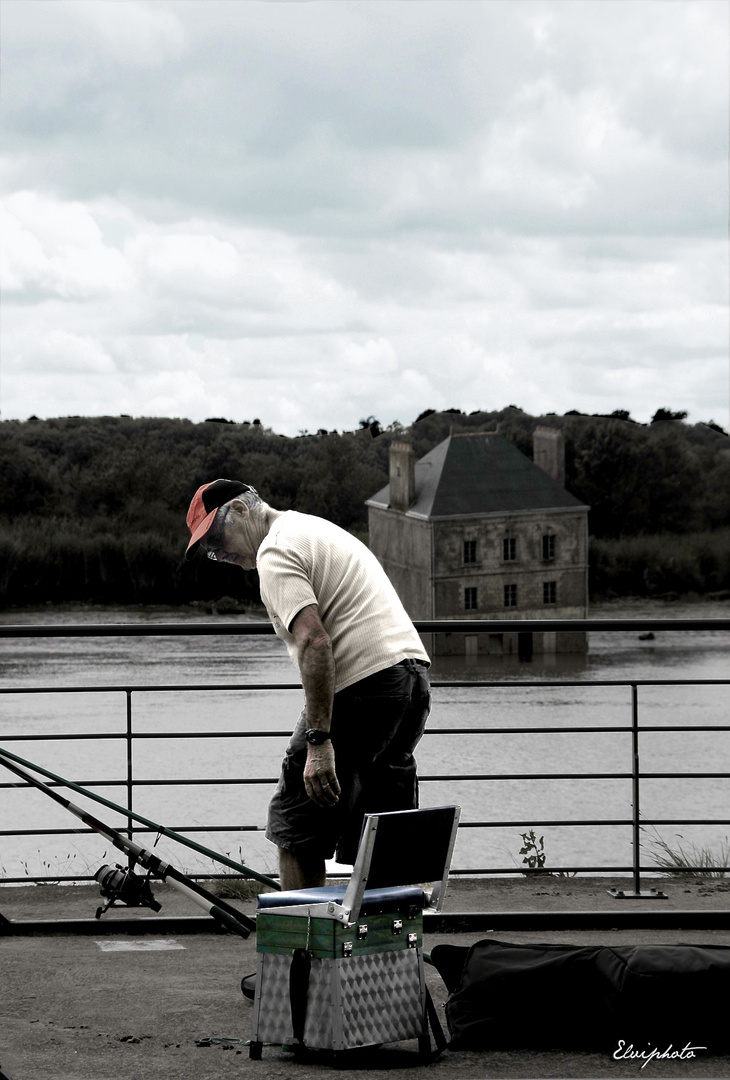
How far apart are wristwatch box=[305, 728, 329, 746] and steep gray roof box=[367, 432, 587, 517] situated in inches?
3269

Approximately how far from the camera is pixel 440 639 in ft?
365

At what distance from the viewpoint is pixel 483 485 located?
88.2 meters

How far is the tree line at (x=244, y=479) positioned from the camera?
66.5 meters

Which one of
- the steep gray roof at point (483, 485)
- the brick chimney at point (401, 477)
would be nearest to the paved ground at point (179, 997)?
Answer: the steep gray roof at point (483, 485)

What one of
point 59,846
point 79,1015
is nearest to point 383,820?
point 79,1015

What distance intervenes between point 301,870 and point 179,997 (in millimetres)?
539

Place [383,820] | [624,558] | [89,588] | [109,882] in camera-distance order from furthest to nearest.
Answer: [624,558] < [89,588] < [109,882] < [383,820]

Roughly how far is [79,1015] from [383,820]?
3.33ft

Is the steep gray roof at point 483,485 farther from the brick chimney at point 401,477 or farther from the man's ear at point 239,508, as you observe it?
the man's ear at point 239,508

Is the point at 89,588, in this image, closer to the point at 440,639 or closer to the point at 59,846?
the point at 59,846

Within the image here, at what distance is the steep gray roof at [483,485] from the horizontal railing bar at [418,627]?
81.8m

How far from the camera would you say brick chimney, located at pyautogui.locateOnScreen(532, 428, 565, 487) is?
9000cm

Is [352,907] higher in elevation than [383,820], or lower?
lower
